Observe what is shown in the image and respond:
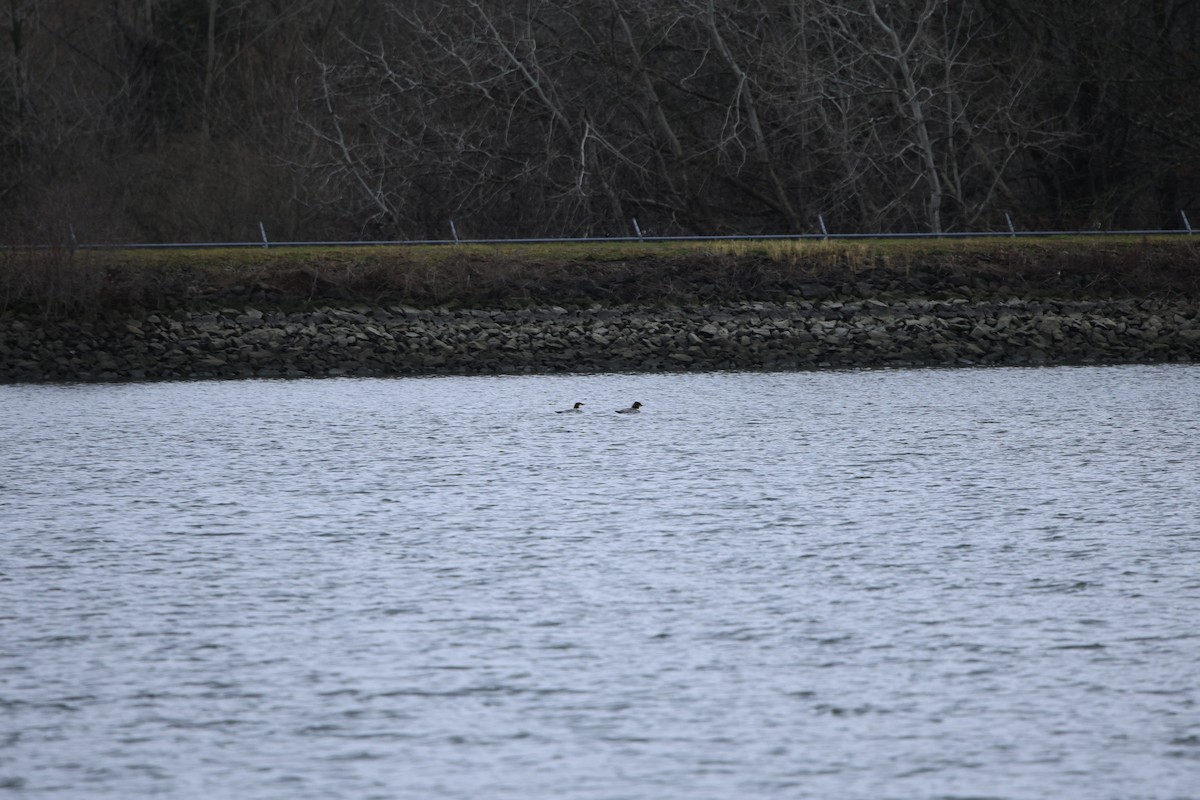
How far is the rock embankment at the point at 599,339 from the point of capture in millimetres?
37938

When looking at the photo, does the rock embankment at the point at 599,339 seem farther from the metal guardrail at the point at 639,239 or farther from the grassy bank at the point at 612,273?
the metal guardrail at the point at 639,239

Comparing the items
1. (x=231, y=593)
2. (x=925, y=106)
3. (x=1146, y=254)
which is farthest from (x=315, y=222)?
(x=231, y=593)

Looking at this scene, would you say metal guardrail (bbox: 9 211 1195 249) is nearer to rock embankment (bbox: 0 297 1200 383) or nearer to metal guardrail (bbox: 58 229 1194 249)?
metal guardrail (bbox: 58 229 1194 249)

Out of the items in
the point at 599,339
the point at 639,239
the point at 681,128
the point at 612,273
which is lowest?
the point at 599,339

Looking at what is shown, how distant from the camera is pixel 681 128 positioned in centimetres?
4872

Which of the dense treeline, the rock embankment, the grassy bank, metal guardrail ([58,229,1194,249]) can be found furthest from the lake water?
the dense treeline

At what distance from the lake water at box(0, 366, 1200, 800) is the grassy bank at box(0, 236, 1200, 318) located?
13.0m

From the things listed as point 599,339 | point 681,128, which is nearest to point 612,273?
point 599,339

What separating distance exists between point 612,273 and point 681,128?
10413 millimetres

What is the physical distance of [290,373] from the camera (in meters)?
→ 38.0

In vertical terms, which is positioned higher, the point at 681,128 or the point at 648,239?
the point at 681,128

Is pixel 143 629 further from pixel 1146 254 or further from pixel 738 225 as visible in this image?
pixel 738 225

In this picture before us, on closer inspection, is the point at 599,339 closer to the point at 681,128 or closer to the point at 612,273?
the point at 612,273

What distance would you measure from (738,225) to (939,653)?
118 ft
